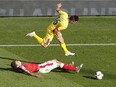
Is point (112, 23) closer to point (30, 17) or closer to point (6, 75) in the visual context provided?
point (30, 17)

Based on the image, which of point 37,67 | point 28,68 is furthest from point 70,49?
point 28,68

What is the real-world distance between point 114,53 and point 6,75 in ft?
20.7

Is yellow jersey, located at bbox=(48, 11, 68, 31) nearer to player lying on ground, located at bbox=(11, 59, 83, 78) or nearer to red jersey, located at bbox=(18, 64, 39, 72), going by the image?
player lying on ground, located at bbox=(11, 59, 83, 78)

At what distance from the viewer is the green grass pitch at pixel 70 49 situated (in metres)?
12.9

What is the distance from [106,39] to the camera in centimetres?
2191

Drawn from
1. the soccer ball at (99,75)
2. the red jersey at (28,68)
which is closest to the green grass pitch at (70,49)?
the soccer ball at (99,75)

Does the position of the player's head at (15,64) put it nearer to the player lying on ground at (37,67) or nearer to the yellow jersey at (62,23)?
the player lying on ground at (37,67)

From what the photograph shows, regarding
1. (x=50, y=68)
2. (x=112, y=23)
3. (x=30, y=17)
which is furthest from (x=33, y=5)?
(x=50, y=68)

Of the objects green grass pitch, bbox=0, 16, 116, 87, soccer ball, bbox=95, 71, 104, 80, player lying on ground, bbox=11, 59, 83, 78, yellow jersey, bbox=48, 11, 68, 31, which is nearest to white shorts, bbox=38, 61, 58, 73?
player lying on ground, bbox=11, 59, 83, 78

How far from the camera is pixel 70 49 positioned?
19.2 meters

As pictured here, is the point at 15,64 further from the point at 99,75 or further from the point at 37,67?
the point at 99,75

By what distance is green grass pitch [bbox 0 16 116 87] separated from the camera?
1285 centimetres

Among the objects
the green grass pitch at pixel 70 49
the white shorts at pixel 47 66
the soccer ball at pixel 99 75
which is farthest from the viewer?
the white shorts at pixel 47 66

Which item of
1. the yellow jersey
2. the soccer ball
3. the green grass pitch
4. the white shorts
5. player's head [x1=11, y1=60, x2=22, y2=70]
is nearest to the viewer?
the green grass pitch
